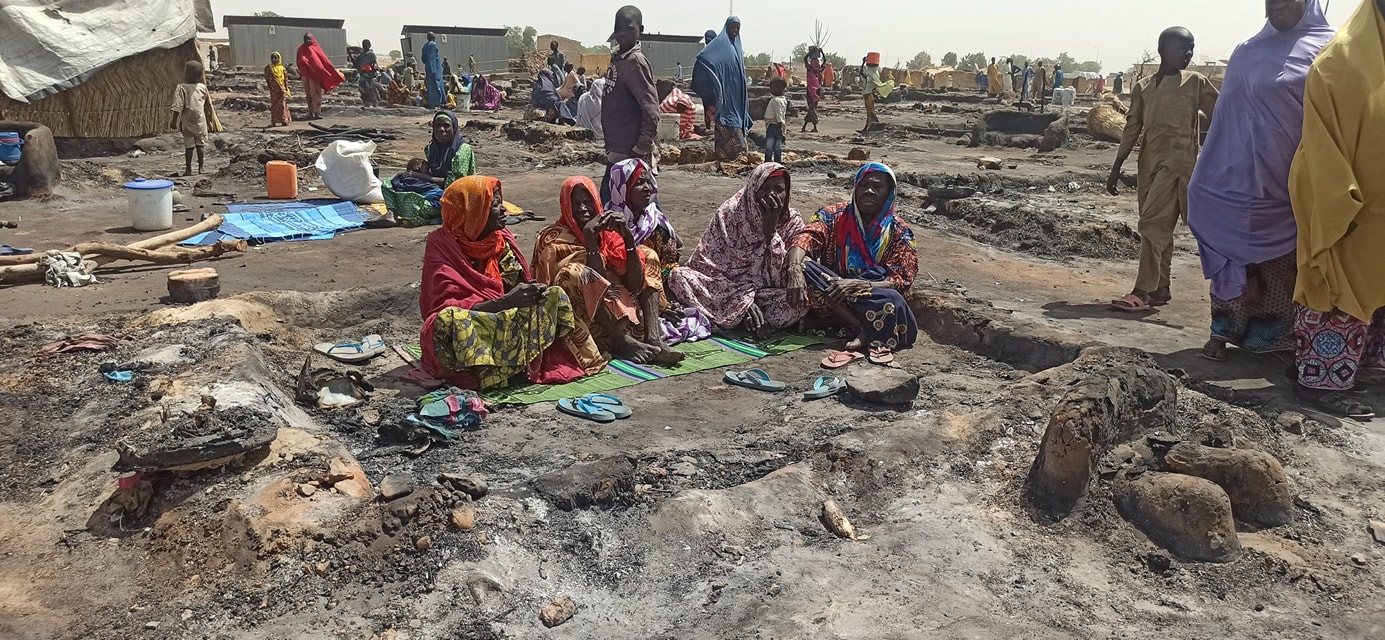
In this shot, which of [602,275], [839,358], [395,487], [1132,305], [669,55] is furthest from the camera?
[669,55]

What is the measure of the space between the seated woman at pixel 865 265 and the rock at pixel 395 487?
2909mm

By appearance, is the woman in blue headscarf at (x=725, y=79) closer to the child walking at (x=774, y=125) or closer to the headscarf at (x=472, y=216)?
the child walking at (x=774, y=125)

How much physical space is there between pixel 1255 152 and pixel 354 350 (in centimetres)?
499

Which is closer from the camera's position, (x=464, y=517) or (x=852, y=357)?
(x=464, y=517)

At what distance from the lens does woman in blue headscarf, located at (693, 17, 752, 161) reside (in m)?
12.4

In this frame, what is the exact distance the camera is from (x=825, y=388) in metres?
4.92

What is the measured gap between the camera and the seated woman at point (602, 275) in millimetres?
5211

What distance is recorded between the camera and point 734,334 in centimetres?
606

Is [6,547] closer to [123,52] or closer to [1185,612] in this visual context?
[1185,612]

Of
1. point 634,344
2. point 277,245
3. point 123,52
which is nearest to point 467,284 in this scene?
point 634,344

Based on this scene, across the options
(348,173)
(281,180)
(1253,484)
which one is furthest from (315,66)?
(1253,484)

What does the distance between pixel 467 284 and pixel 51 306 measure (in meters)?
3.17

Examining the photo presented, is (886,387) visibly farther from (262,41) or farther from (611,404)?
(262,41)

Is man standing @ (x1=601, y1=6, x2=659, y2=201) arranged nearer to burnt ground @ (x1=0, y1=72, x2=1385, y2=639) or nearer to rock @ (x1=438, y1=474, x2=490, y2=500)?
burnt ground @ (x1=0, y1=72, x2=1385, y2=639)
